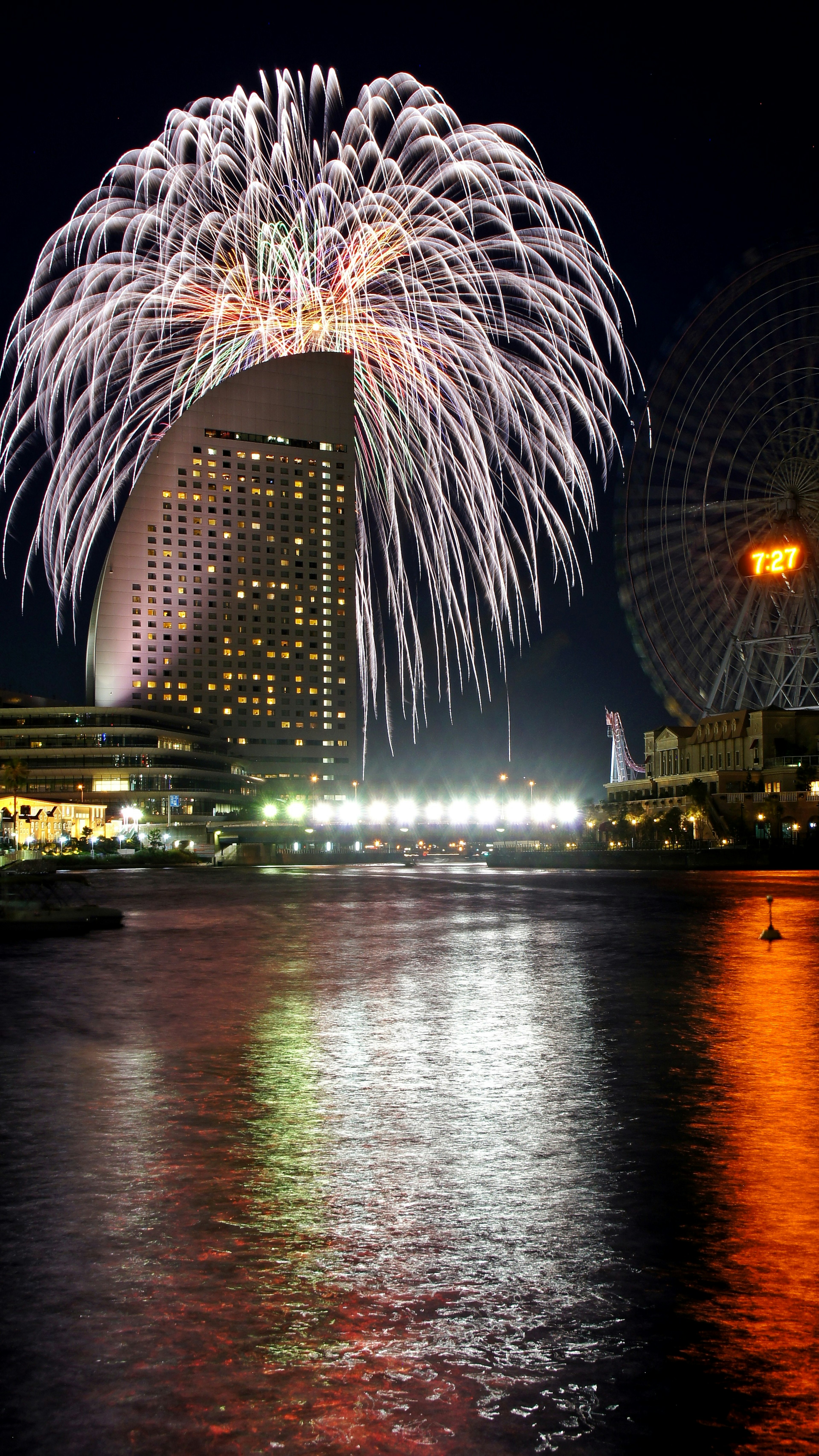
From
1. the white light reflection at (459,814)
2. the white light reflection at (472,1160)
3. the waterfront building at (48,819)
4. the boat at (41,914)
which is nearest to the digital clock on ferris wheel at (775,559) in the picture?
the boat at (41,914)

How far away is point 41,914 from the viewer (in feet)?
125

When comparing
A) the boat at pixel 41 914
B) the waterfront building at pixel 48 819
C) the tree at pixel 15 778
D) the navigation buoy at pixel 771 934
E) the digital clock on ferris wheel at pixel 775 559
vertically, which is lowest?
the navigation buoy at pixel 771 934

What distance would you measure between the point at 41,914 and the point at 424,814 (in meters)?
136

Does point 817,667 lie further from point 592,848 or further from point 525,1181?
point 525,1181

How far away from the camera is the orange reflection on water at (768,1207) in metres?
6.14

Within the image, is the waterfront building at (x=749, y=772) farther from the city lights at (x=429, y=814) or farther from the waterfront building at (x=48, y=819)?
the waterfront building at (x=48, y=819)

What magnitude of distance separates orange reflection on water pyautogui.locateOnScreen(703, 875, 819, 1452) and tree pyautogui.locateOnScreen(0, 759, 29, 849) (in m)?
95.0

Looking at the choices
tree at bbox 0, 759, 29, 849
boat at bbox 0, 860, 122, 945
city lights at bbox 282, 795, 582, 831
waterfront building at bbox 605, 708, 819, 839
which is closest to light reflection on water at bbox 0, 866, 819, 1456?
boat at bbox 0, 860, 122, 945

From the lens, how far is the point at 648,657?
8694 cm

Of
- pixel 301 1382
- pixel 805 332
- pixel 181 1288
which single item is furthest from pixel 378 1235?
pixel 805 332

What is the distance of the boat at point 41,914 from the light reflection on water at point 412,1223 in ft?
55.3

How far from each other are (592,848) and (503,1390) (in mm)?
125170

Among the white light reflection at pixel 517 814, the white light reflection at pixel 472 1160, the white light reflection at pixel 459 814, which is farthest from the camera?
the white light reflection at pixel 517 814

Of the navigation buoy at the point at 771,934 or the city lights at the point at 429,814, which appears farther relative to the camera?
the city lights at the point at 429,814
